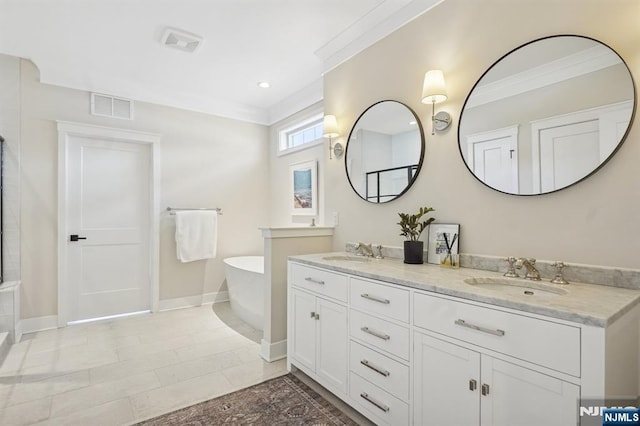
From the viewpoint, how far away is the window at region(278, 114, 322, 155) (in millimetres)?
3868

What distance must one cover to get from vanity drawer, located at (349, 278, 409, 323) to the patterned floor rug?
690 millimetres

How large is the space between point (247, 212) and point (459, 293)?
3.66 metres

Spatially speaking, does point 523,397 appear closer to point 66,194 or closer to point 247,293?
point 247,293

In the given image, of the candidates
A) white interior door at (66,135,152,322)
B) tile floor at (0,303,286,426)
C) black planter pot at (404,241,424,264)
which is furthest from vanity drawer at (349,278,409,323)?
white interior door at (66,135,152,322)

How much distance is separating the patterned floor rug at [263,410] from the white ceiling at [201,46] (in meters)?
2.70

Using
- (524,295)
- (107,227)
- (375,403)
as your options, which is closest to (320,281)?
(375,403)

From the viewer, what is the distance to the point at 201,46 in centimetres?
289

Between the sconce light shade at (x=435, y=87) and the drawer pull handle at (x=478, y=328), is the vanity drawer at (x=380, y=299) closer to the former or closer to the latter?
the drawer pull handle at (x=478, y=328)

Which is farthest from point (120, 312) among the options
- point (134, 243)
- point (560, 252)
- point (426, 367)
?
point (560, 252)

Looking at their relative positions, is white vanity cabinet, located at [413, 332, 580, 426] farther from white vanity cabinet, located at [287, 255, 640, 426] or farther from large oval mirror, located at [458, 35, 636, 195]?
large oval mirror, located at [458, 35, 636, 195]

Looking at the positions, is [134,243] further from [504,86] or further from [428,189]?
[504,86]

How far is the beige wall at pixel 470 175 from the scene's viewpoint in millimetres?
1402

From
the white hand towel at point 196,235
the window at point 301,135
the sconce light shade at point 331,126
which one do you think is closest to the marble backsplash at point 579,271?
the sconce light shade at point 331,126

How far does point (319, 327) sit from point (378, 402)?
589 millimetres
